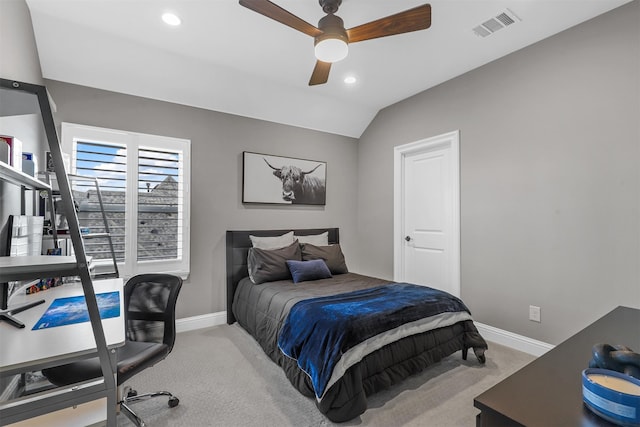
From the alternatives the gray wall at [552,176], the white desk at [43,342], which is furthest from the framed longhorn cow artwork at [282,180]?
the white desk at [43,342]

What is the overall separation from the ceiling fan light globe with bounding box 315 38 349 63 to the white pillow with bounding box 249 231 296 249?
220 centimetres

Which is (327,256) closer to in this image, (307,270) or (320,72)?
(307,270)

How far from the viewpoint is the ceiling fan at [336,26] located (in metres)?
1.86

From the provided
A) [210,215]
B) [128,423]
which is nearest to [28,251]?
[128,423]

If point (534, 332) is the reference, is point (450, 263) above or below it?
above

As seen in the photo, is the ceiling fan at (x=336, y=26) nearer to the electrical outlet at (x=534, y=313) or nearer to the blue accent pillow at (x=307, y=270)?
the blue accent pillow at (x=307, y=270)

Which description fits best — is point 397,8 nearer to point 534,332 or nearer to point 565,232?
point 565,232

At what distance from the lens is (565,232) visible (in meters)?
2.60

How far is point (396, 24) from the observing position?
1.98m

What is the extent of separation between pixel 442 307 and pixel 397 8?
246 cm

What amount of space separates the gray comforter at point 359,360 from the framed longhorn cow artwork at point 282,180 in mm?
1179

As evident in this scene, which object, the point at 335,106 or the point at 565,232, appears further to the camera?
the point at 335,106

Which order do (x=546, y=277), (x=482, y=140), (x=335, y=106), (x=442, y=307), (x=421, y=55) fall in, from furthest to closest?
1. (x=335, y=106)
2. (x=482, y=140)
3. (x=421, y=55)
4. (x=546, y=277)
5. (x=442, y=307)

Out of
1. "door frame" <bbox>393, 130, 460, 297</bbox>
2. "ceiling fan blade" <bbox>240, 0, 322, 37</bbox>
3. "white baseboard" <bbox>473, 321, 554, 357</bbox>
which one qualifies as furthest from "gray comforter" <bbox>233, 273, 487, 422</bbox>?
"ceiling fan blade" <bbox>240, 0, 322, 37</bbox>
